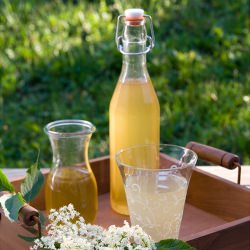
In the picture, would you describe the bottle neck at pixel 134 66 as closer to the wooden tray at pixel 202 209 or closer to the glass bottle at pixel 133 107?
the glass bottle at pixel 133 107

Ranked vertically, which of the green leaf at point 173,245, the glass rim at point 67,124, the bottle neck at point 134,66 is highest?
the bottle neck at point 134,66

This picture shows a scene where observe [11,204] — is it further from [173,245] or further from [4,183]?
[173,245]

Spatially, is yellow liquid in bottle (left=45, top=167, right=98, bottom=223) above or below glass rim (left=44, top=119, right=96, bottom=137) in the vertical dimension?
below

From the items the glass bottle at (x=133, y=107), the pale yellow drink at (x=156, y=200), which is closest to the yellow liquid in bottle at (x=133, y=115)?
the glass bottle at (x=133, y=107)

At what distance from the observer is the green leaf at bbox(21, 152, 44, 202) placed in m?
1.20

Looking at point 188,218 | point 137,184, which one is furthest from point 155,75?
point 137,184

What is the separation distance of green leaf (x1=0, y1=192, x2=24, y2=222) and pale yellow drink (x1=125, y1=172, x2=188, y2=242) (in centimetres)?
19

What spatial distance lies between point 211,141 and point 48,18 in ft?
3.82

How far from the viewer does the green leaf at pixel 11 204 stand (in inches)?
42.4

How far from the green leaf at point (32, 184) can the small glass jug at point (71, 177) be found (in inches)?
3.9

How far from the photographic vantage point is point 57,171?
1331 mm

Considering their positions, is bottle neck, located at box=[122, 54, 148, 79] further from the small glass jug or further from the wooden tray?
the wooden tray

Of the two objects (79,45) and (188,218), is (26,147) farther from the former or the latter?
(188,218)

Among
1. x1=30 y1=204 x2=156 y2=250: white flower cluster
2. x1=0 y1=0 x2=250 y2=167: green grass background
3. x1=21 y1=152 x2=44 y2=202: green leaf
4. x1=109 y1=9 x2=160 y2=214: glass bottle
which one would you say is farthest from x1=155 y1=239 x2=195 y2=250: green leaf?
x1=0 y1=0 x2=250 y2=167: green grass background
